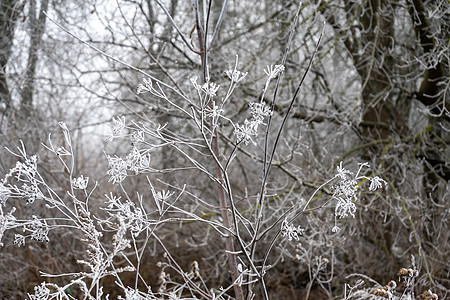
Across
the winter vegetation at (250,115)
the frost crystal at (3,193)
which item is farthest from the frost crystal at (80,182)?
the winter vegetation at (250,115)

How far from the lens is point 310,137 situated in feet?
16.5

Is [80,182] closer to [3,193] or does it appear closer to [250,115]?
[3,193]

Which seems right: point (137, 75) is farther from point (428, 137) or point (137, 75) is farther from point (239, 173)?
point (428, 137)

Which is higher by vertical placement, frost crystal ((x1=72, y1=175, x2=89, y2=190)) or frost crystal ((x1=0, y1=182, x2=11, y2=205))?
frost crystal ((x1=0, y1=182, x2=11, y2=205))

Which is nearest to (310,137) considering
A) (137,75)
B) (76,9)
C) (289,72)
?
(289,72)

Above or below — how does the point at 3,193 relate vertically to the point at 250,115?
above

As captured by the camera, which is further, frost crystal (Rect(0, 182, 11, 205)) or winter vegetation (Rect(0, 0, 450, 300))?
winter vegetation (Rect(0, 0, 450, 300))

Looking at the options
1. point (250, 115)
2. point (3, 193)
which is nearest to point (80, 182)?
point (3, 193)

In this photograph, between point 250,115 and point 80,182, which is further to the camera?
point 250,115

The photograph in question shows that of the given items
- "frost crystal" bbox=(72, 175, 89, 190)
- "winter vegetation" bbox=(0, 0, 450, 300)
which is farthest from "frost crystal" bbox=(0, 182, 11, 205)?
"winter vegetation" bbox=(0, 0, 450, 300)

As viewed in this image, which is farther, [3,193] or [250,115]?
[250,115]

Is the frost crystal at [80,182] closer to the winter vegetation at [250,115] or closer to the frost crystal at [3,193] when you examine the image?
the frost crystal at [3,193]

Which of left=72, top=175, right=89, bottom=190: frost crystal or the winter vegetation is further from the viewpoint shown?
the winter vegetation

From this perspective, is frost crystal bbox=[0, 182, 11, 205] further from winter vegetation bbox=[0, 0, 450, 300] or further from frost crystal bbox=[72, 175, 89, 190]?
winter vegetation bbox=[0, 0, 450, 300]
